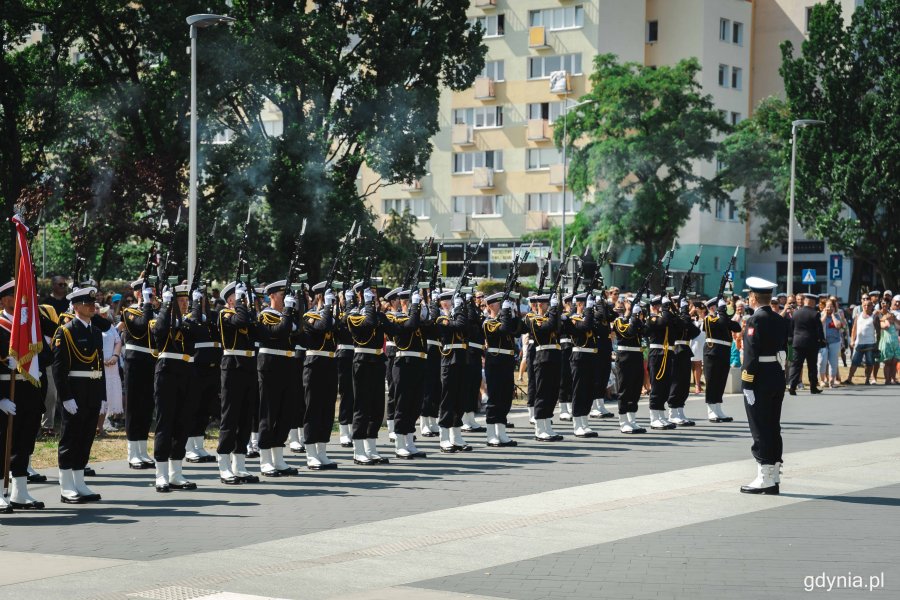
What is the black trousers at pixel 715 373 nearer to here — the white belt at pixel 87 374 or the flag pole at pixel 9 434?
the white belt at pixel 87 374

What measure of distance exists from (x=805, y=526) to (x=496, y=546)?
9.01 ft

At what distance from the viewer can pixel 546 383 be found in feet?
56.2

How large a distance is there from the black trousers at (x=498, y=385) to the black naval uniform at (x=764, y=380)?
440 centimetres

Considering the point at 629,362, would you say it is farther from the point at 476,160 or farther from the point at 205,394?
the point at 476,160

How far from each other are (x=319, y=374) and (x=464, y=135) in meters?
51.0

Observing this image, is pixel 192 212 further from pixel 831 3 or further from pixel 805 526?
pixel 831 3

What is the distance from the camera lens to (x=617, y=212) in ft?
172

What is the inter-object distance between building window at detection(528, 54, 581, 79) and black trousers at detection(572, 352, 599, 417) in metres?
44.6

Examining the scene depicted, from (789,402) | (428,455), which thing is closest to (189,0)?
(789,402)

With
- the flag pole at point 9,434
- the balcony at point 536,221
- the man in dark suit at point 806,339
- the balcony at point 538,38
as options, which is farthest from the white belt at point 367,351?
the balcony at point 538,38

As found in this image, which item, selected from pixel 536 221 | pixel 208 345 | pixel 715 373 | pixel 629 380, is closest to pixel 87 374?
pixel 208 345

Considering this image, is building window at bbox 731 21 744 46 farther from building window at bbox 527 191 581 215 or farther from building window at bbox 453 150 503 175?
building window at bbox 453 150 503 175

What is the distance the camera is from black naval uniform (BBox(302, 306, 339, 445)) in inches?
569

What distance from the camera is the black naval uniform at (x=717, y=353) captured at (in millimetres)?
→ 19953
